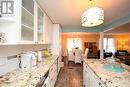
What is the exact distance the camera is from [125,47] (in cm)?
1113

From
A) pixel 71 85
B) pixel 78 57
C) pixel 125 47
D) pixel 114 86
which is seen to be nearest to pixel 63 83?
pixel 71 85

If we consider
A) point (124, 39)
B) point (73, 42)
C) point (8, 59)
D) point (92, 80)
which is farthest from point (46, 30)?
point (124, 39)

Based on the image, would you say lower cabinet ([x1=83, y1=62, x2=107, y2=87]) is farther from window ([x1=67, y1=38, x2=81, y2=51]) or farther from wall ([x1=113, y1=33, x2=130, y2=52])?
wall ([x1=113, y1=33, x2=130, y2=52])

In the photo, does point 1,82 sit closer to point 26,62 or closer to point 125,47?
point 26,62

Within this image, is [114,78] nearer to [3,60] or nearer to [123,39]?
[3,60]

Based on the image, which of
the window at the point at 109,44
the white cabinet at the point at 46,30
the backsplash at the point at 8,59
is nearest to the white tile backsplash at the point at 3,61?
the backsplash at the point at 8,59

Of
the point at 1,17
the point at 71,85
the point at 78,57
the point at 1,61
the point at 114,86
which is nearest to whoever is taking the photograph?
the point at 114,86

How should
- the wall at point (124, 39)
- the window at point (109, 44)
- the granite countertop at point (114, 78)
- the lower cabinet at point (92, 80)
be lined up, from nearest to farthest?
the granite countertop at point (114, 78)
the lower cabinet at point (92, 80)
the wall at point (124, 39)
the window at point (109, 44)

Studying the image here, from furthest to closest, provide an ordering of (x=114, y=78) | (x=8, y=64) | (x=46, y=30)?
(x=46, y=30) < (x=8, y=64) < (x=114, y=78)

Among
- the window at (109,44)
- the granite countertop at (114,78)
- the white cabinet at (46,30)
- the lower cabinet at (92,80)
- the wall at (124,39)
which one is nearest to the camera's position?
the granite countertop at (114,78)

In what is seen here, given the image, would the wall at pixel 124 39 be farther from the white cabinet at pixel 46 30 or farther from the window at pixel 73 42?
the white cabinet at pixel 46 30

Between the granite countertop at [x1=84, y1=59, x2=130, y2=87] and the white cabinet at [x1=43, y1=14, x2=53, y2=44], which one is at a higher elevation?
the white cabinet at [x1=43, y1=14, x2=53, y2=44]

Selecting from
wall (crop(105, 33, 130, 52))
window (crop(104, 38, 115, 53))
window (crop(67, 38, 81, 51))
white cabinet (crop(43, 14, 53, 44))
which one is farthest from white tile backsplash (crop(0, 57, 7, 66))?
window (crop(104, 38, 115, 53))

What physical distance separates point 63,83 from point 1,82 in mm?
2755
